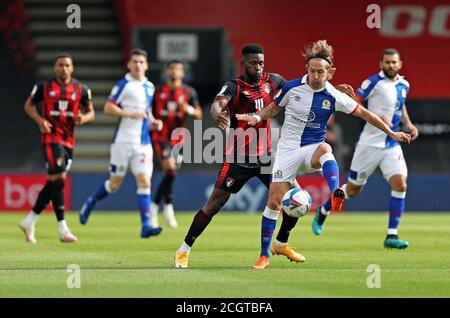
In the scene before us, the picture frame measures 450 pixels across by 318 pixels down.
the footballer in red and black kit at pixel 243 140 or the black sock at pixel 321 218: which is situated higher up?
the footballer in red and black kit at pixel 243 140

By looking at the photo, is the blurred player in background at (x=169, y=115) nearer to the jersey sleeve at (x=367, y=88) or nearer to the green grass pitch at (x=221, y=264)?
the green grass pitch at (x=221, y=264)

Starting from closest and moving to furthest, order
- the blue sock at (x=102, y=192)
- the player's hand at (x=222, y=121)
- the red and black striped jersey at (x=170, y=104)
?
1. the player's hand at (x=222, y=121)
2. the blue sock at (x=102, y=192)
3. the red and black striped jersey at (x=170, y=104)

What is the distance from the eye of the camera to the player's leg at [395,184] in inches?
519

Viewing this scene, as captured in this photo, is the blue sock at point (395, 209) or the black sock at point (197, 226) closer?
the black sock at point (197, 226)

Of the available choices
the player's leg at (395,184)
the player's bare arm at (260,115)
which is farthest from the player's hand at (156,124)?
the player's bare arm at (260,115)

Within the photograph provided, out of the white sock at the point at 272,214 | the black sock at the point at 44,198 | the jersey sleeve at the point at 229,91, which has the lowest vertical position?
the black sock at the point at 44,198

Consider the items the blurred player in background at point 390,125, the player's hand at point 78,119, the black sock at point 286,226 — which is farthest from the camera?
the player's hand at point 78,119

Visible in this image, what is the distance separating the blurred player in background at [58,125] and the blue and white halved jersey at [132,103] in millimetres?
804

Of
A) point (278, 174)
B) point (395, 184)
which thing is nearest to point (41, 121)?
point (278, 174)

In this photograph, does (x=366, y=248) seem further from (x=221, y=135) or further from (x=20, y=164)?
(x=20, y=164)

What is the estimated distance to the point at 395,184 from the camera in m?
13.4

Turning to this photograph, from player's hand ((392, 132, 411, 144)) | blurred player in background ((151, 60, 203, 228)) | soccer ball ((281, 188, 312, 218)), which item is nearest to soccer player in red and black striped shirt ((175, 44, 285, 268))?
soccer ball ((281, 188, 312, 218))

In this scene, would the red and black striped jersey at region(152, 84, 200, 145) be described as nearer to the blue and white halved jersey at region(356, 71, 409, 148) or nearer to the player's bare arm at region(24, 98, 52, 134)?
the player's bare arm at region(24, 98, 52, 134)

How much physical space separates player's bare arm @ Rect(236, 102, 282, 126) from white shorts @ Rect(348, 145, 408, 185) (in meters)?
3.63
